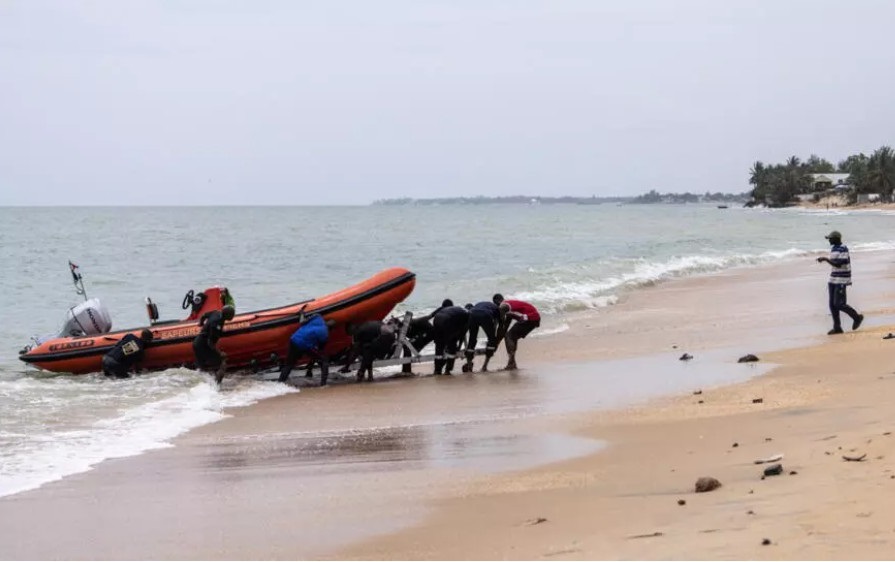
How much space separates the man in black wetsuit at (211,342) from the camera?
44.4 ft

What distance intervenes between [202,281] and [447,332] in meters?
21.6

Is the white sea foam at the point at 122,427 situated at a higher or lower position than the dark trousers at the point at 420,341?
lower

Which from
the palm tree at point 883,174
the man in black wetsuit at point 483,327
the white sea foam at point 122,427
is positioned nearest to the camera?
the white sea foam at point 122,427

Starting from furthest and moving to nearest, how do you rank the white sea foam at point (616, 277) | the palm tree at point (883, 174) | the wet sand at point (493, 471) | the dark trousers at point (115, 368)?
1. the palm tree at point (883, 174)
2. the white sea foam at point (616, 277)
3. the dark trousers at point (115, 368)
4. the wet sand at point (493, 471)

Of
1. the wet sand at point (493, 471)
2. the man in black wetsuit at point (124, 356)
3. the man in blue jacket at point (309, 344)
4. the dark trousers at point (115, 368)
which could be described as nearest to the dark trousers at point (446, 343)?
the wet sand at point (493, 471)

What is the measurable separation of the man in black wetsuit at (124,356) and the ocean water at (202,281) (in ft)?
1.09

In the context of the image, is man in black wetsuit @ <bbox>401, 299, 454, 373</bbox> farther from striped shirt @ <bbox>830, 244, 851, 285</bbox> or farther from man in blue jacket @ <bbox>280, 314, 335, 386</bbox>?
striped shirt @ <bbox>830, 244, 851, 285</bbox>

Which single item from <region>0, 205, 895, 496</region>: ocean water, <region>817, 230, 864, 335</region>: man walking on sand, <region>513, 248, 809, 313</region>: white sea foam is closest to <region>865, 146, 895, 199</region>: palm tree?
<region>0, 205, 895, 496</region>: ocean water

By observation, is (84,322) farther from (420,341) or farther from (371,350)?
(420,341)

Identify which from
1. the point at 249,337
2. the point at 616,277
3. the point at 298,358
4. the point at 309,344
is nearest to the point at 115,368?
the point at 249,337

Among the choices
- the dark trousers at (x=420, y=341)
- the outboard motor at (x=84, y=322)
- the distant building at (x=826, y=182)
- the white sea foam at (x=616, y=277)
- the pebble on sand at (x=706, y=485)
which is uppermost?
the distant building at (x=826, y=182)

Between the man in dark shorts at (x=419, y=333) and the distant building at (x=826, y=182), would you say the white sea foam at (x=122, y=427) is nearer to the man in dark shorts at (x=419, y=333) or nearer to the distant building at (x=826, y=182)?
the man in dark shorts at (x=419, y=333)

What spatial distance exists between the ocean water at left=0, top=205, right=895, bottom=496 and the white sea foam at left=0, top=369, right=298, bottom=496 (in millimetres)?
18

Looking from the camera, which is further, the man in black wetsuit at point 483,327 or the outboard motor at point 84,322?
the outboard motor at point 84,322
